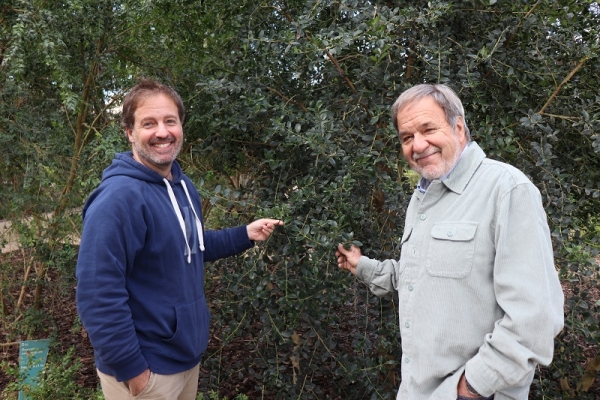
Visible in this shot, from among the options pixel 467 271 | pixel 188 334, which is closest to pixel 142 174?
pixel 188 334

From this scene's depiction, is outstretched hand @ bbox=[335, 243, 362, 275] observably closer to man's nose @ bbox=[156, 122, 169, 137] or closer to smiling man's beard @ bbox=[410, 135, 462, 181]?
smiling man's beard @ bbox=[410, 135, 462, 181]

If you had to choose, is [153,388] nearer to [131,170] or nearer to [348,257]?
[131,170]

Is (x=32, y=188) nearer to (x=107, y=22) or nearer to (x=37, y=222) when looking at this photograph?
(x=37, y=222)

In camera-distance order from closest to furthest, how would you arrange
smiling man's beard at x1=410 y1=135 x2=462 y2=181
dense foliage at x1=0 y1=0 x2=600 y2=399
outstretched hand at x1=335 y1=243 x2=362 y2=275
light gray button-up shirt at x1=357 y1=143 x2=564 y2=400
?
light gray button-up shirt at x1=357 y1=143 x2=564 y2=400 < smiling man's beard at x1=410 y1=135 x2=462 y2=181 < outstretched hand at x1=335 y1=243 x2=362 y2=275 < dense foliage at x1=0 y1=0 x2=600 y2=399

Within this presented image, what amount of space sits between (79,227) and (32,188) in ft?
1.66

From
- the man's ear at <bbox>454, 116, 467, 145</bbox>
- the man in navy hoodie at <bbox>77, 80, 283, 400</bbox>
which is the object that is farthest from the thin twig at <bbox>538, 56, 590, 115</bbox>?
the man in navy hoodie at <bbox>77, 80, 283, 400</bbox>

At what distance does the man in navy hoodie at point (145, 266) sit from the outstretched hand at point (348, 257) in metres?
0.67

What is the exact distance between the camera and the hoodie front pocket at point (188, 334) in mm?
2350

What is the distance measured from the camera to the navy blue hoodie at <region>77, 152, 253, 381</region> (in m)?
2.13

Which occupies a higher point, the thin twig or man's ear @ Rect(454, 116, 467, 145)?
the thin twig

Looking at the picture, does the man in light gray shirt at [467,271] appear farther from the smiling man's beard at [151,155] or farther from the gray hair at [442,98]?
the smiling man's beard at [151,155]

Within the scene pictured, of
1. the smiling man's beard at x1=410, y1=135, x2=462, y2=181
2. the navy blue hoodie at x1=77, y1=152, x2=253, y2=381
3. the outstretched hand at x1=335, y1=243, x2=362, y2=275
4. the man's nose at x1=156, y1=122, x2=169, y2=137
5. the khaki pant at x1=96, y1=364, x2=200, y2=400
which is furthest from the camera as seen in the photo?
the outstretched hand at x1=335, y1=243, x2=362, y2=275

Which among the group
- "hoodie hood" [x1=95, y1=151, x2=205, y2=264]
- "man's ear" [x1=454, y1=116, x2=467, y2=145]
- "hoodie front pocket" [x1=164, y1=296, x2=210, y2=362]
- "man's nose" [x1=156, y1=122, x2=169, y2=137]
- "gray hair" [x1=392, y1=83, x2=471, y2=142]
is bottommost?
"hoodie front pocket" [x1=164, y1=296, x2=210, y2=362]

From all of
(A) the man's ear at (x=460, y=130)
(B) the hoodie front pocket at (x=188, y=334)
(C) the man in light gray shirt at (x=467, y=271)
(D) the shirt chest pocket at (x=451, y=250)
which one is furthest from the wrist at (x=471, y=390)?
(B) the hoodie front pocket at (x=188, y=334)
